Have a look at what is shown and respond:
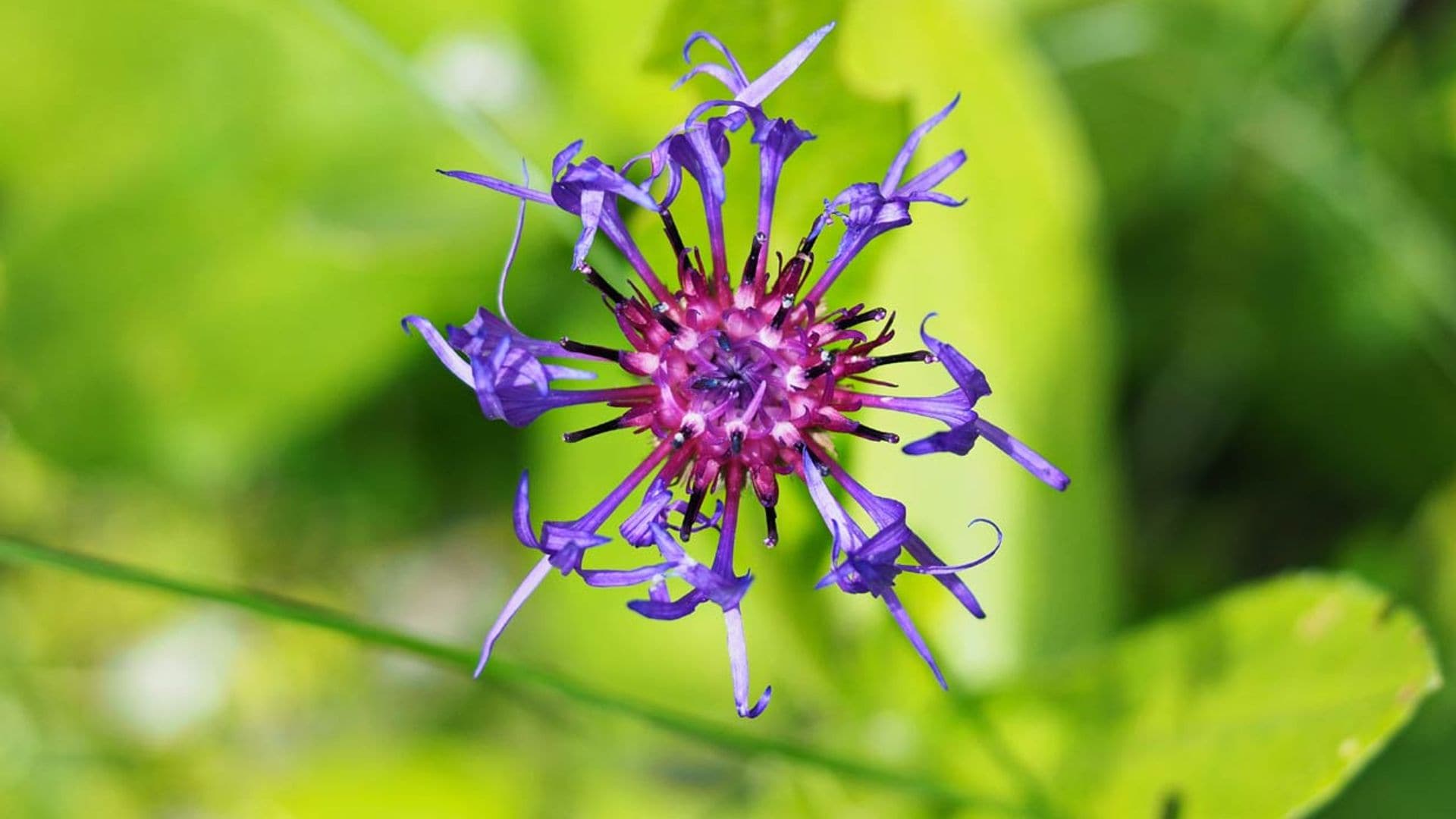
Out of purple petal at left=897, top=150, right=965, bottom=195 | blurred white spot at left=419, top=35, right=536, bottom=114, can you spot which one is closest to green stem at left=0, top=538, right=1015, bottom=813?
purple petal at left=897, top=150, right=965, bottom=195

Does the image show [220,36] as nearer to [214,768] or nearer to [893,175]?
[214,768]

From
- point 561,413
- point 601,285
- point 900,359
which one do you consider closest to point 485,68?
point 561,413

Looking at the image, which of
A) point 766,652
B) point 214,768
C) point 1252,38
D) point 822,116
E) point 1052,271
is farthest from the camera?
point 214,768

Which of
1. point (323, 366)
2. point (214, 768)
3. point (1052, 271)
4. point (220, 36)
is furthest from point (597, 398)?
point (214, 768)

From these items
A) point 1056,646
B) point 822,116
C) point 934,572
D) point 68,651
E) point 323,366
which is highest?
point 323,366

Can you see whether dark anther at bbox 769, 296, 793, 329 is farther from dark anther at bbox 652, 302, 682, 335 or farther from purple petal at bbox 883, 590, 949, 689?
purple petal at bbox 883, 590, 949, 689

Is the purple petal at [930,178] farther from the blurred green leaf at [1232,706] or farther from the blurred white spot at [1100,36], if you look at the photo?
the blurred white spot at [1100,36]

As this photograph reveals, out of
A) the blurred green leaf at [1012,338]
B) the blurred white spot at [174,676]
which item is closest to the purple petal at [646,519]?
the blurred green leaf at [1012,338]
